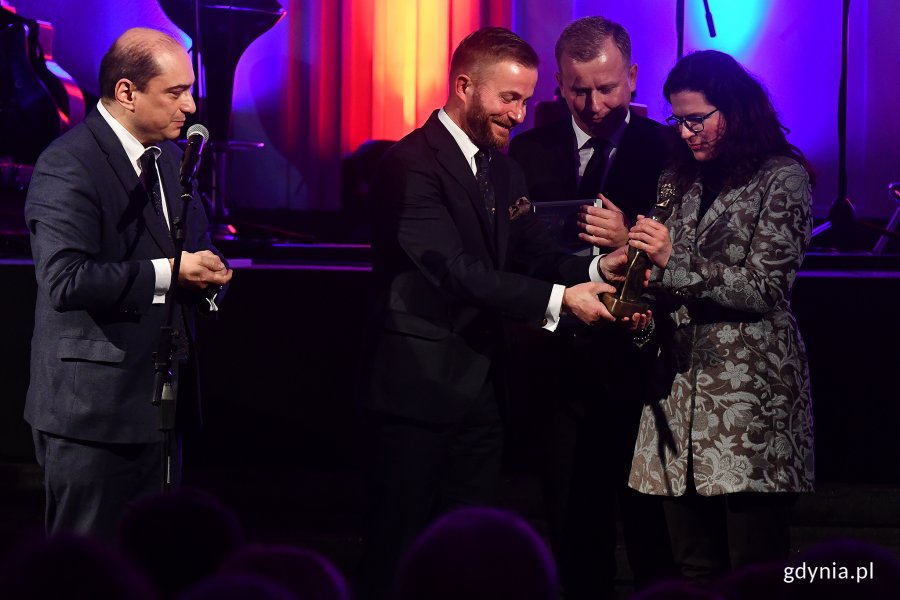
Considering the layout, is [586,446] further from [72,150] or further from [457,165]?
[72,150]

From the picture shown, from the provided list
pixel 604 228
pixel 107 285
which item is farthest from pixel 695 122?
pixel 107 285

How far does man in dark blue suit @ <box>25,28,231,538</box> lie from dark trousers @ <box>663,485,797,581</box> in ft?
4.13

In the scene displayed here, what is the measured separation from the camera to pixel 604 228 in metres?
2.68

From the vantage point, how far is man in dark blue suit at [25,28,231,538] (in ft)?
7.65

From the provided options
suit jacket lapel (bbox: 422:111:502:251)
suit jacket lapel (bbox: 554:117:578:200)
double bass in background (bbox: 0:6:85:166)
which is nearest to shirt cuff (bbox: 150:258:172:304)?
suit jacket lapel (bbox: 422:111:502:251)

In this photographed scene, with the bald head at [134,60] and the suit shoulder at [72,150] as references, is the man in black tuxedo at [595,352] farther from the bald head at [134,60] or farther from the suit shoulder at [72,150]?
the suit shoulder at [72,150]

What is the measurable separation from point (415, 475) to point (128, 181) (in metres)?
0.97

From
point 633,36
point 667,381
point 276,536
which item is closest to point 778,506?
point 667,381

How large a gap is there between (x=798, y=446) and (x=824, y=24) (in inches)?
217

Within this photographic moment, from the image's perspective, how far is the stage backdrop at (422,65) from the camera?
7305 mm

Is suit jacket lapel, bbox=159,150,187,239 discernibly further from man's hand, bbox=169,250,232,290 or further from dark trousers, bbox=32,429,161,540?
dark trousers, bbox=32,429,161,540

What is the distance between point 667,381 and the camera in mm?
2646

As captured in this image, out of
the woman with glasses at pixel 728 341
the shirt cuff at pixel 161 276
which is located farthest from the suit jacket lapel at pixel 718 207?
the shirt cuff at pixel 161 276

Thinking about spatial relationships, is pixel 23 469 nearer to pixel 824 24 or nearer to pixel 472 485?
pixel 472 485
